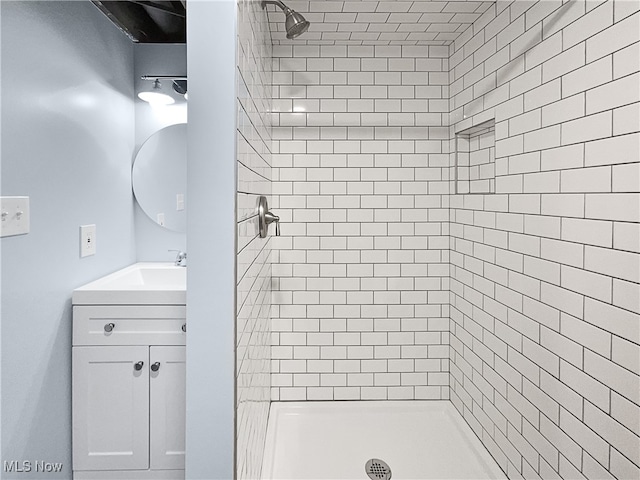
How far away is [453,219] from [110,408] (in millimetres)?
1984

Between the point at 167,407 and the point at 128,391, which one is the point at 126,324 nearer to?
the point at 128,391

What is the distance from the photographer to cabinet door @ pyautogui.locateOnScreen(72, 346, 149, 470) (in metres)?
1.74

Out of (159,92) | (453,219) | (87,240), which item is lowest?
(87,240)

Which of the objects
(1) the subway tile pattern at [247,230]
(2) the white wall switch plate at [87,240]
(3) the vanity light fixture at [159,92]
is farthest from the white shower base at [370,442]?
(3) the vanity light fixture at [159,92]

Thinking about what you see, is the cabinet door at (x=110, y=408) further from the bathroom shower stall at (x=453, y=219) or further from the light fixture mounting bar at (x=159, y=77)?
the light fixture mounting bar at (x=159, y=77)

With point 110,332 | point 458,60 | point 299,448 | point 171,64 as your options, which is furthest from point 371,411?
point 171,64

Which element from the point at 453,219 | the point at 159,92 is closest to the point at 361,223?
the point at 453,219

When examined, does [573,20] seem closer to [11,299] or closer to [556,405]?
[556,405]

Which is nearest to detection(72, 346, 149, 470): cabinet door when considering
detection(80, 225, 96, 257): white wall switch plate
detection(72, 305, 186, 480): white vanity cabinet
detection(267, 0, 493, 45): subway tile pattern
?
detection(72, 305, 186, 480): white vanity cabinet

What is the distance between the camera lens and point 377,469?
2.01 m

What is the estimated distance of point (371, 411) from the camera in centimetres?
252

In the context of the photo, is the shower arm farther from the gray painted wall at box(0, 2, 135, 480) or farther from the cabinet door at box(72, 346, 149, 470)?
the cabinet door at box(72, 346, 149, 470)

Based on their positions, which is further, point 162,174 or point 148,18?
point 162,174

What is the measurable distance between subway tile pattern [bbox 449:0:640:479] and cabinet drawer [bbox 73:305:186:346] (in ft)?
4.63
